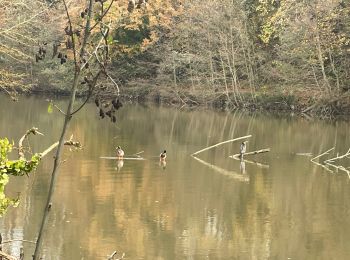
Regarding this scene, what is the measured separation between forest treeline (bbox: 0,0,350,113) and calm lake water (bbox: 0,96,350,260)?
1025 cm

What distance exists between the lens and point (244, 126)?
1507 inches

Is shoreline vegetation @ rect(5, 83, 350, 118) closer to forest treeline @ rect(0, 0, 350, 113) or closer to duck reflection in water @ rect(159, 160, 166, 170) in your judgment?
forest treeline @ rect(0, 0, 350, 113)

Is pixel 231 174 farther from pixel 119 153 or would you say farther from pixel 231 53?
pixel 231 53

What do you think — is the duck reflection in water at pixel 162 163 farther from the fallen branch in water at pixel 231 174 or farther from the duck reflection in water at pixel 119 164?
the fallen branch in water at pixel 231 174

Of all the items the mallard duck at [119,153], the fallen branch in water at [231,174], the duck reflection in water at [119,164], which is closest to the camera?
the fallen branch in water at [231,174]

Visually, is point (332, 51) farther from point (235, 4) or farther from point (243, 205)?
point (243, 205)

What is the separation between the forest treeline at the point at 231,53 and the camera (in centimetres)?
4191

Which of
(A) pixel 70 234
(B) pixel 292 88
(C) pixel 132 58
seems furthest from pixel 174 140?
(C) pixel 132 58

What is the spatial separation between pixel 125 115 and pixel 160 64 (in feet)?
30.0

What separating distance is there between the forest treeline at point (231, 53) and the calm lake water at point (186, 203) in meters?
10.3

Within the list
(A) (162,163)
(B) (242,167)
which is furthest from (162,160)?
(B) (242,167)

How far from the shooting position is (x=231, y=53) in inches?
1884

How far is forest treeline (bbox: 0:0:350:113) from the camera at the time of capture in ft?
137

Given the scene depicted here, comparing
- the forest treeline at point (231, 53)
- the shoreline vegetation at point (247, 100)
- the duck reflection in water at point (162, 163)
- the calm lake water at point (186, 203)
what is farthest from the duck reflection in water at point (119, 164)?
the shoreline vegetation at point (247, 100)
